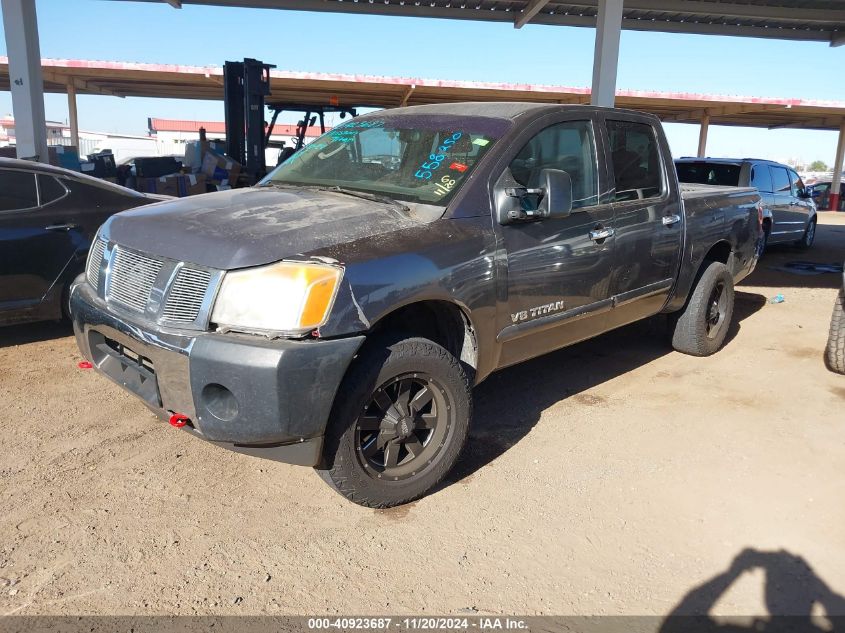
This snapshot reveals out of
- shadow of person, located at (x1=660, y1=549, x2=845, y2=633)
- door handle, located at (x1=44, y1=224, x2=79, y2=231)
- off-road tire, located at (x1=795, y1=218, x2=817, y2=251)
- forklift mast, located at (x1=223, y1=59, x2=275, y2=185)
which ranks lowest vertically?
shadow of person, located at (x1=660, y1=549, x2=845, y2=633)

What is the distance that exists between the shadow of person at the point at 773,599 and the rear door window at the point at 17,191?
5.31m

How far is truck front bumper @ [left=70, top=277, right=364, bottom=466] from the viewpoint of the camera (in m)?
2.59

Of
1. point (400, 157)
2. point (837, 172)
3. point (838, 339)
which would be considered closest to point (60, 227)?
point (400, 157)

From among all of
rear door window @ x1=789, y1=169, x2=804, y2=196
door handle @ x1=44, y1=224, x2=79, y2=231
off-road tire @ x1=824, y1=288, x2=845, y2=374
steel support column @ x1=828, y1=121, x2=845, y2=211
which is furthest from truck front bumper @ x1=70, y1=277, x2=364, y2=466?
steel support column @ x1=828, y1=121, x2=845, y2=211

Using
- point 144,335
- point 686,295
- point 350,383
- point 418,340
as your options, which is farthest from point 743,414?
point 144,335

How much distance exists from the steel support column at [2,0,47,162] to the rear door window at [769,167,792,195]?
1172 cm

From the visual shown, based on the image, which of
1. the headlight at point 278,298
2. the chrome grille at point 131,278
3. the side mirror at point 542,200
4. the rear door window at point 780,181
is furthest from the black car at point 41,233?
the rear door window at point 780,181

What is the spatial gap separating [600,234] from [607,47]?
770 cm

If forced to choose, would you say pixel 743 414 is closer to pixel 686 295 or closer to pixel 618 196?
pixel 686 295

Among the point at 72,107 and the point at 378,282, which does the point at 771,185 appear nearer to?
the point at 378,282

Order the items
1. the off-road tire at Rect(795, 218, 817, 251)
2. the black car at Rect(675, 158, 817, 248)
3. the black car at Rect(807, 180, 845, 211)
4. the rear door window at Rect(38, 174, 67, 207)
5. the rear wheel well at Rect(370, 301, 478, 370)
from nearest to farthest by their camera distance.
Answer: the rear wheel well at Rect(370, 301, 478, 370)
the rear door window at Rect(38, 174, 67, 207)
the black car at Rect(675, 158, 817, 248)
the off-road tire at Rect(795, 218, 817, 251)
the black car at Rect(807, 180, 845, 211)

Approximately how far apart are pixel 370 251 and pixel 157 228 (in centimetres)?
105

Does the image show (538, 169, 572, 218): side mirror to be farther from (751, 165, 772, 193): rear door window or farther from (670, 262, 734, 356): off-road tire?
(751, 165, 772, 193): rear door window

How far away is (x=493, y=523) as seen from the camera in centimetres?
311
